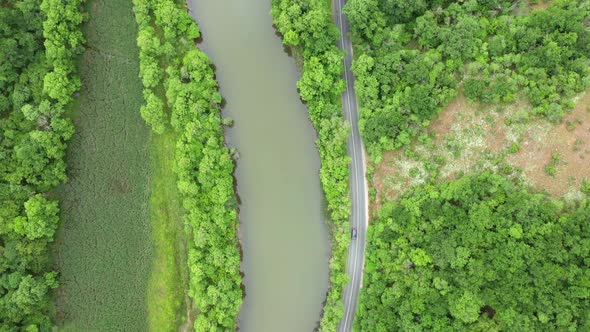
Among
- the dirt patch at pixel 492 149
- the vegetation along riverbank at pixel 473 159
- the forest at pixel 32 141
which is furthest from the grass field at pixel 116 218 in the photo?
the dirt patch at pixel 492 149

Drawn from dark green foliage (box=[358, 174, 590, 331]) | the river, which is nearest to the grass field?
the river

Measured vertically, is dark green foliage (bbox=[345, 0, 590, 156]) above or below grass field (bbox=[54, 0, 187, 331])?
above

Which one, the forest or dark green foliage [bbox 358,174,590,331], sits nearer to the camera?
dark green foliage [bbox 358,174,590,331]

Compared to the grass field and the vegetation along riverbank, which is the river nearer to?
the vegetation along riverbank

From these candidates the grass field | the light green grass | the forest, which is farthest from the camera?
the grass field

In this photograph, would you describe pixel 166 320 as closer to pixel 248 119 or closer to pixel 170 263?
pixel 170 263

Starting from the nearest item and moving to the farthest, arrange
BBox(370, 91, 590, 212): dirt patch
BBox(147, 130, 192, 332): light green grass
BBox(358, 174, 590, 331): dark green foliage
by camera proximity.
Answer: BBox(358, 174, 590, 331): dark green foliage
BBox(370, 91, 590, 212): dirt patch
BBox(147, 130, 192, 332): light green grass

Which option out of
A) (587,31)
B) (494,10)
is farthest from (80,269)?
(587,31)
